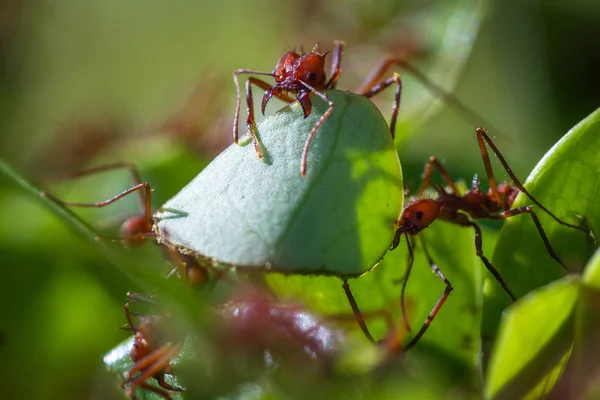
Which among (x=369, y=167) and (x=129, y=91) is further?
(x=129, y=91)

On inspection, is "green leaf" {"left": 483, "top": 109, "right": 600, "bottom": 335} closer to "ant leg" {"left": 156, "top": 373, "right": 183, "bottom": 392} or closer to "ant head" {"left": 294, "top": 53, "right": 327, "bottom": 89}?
"ant leg" {"left": 156, "top": 373, "right": 183, "bottom": 392}

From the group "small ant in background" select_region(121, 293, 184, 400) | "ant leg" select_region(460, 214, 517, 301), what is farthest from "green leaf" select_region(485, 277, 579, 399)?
"small ant in background" select_region(121, 293, 184, 400)

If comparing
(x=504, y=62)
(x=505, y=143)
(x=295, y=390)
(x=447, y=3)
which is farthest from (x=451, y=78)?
(x=295, y=390)

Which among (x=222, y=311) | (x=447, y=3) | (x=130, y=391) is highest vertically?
(x=447, y=3)

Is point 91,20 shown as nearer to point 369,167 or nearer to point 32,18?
point 32,18

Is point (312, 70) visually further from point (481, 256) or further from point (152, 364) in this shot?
point (152, 364)
